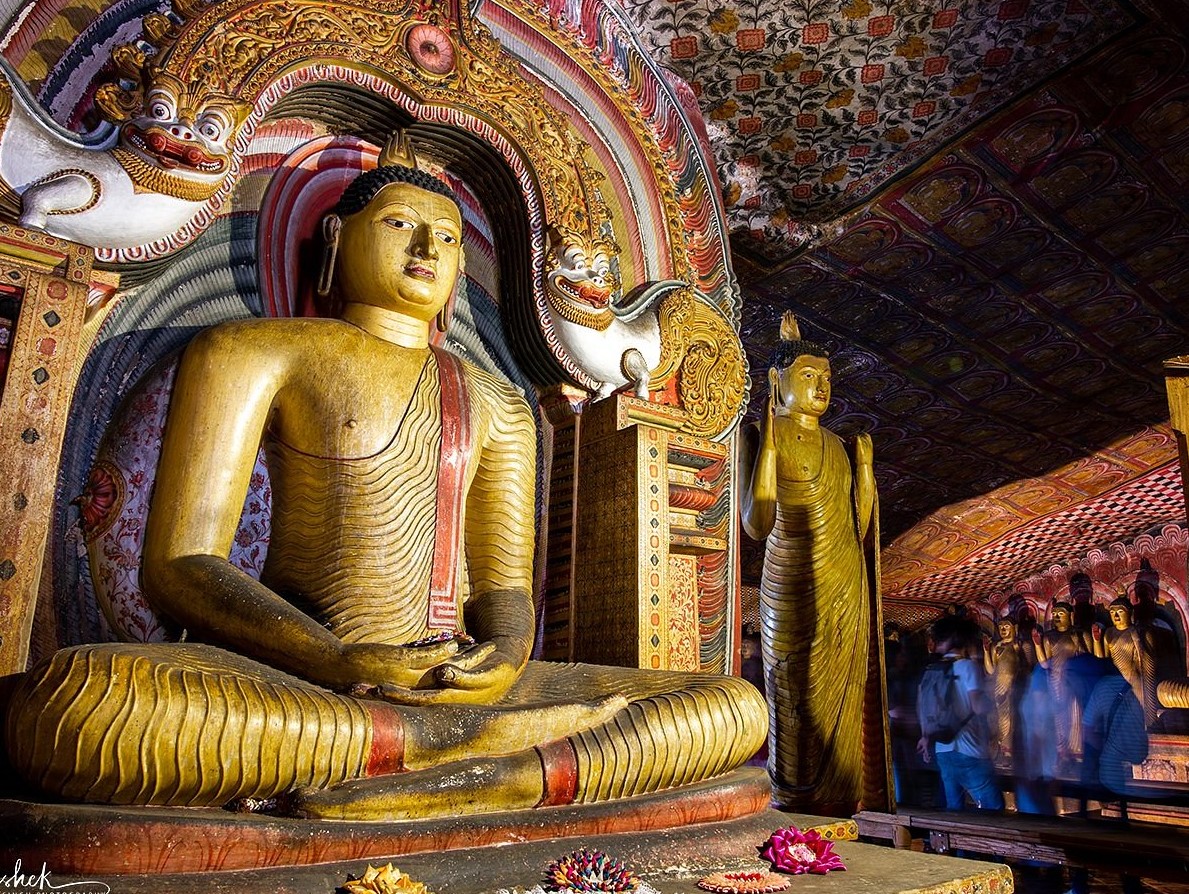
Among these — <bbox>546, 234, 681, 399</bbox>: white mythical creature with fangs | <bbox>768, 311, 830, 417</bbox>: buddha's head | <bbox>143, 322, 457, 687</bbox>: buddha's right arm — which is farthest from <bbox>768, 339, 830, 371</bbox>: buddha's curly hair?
<bbox>143, 322, 457, 687</bbox>: buddha's right arm

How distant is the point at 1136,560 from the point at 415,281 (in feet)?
33.3

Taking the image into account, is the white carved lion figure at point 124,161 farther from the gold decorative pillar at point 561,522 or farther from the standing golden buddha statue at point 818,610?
the standing golden buddha statue at point 818,610

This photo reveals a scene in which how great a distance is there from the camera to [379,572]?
2.75 meters

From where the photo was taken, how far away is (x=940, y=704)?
12.3m

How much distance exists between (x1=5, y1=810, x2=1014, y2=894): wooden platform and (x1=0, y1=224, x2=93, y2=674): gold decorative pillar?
75cm

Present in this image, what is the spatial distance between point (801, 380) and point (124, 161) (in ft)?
12.0

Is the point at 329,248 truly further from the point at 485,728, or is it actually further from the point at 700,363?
the point at 485,728

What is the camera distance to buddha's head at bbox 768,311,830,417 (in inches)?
209

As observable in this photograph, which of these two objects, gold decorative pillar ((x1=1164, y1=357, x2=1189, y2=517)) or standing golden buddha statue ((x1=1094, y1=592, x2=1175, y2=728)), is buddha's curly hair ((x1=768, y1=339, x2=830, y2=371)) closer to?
gold decorative pillar ((x1=1164, y1=357, x2=1189, y2=517))

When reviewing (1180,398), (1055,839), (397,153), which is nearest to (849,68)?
(1180,398)

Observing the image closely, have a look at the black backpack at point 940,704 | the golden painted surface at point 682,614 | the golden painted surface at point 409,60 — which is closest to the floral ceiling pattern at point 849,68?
the golden painted surface at point 409,60

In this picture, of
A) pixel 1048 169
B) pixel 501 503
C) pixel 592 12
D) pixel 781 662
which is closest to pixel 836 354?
pixel 1048 169

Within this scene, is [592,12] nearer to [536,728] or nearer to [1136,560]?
[536,728]

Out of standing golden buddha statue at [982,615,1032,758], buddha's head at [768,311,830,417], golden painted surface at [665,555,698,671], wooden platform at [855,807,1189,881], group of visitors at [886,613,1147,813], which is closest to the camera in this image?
golden painted surface at [665,555,698,671]
